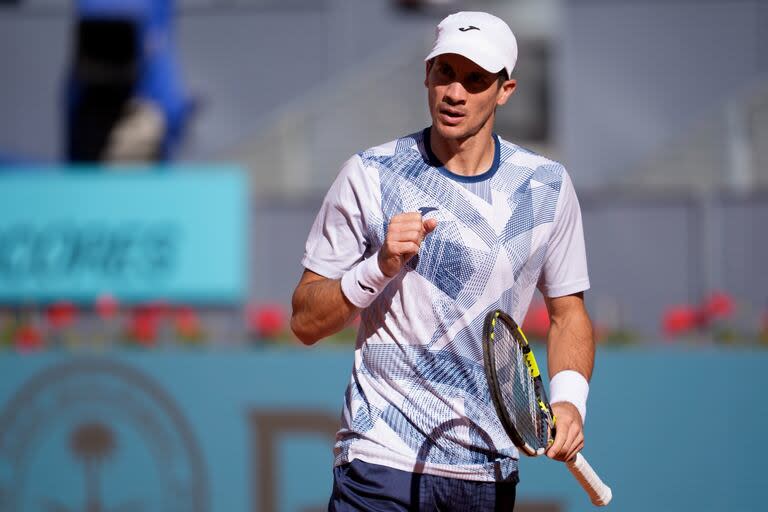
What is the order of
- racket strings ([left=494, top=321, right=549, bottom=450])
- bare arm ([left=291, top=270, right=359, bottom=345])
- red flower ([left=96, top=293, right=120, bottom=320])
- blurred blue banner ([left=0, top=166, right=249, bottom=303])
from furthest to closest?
blurred blue banner ([left=0, top=166, right=249, bottom=303]), red flower ([left=96, top=293, right=120, bottom=320]), bare arm ([left=291, top=270, right=359, bottom=345]), racket strings ([left=494, top=321, right=549, bottom=450])

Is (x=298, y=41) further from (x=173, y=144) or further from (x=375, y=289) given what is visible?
(x=375, y=289)

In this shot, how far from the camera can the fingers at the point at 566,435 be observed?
10.0 feet

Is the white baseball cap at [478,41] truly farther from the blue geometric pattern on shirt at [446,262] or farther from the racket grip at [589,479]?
the racket grip at [589,479]

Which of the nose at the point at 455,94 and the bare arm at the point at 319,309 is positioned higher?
the nose at the point at 455,94

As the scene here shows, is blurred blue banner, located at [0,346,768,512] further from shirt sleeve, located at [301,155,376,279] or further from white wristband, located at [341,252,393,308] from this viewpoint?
white wristband, located at [341,252,393,308]

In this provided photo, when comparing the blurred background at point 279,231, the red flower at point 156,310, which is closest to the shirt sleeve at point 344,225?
the blurred background at point 279,231

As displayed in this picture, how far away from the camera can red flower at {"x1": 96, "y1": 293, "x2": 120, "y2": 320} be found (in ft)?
25.5

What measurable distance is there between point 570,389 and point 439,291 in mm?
467

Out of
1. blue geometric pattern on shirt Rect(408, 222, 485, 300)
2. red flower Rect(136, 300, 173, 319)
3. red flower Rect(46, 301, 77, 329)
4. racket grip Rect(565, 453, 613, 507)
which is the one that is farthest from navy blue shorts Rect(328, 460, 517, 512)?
red flower Rect(46, 301, 77, 329)

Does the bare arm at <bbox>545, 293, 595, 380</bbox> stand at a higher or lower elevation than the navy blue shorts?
higher

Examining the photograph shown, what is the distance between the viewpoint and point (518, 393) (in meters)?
3.12

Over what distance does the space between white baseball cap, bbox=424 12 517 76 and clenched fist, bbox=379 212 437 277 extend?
1.66 ft

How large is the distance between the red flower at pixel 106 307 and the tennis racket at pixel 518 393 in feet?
16.5

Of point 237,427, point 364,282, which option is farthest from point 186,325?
point 364,282
